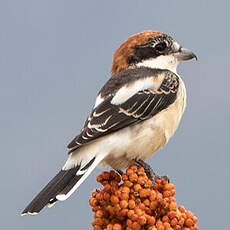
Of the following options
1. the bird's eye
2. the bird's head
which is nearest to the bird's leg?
the bird's head

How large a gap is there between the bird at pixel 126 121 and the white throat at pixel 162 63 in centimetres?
2

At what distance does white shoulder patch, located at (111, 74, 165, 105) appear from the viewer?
5066mm

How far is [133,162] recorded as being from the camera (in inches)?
200

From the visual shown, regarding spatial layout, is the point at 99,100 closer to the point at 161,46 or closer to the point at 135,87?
the point at 135,87

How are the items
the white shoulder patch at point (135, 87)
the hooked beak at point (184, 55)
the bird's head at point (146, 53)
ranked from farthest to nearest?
the hooked beak at point (184, 55), the bird's head at point (146, 53), the white shoulder patch at point (135, 87)

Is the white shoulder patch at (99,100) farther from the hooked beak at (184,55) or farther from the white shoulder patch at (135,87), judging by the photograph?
the hooked beak at (184,55)

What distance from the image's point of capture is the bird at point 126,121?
15.1ft

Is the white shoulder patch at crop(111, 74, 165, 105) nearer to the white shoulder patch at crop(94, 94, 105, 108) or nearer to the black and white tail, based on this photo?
the white shoulder patch at crop(94, 94, 105, 108)

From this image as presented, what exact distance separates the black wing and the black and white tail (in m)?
0.24

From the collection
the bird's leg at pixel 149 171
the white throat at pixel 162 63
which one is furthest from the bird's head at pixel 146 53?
the bird's leg at pixel 149 171

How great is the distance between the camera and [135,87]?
5.21 meters

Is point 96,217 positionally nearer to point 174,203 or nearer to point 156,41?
point 174,203

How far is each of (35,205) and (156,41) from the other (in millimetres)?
2456

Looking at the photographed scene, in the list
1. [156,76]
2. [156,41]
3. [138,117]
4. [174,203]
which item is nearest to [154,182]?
[174,203]
